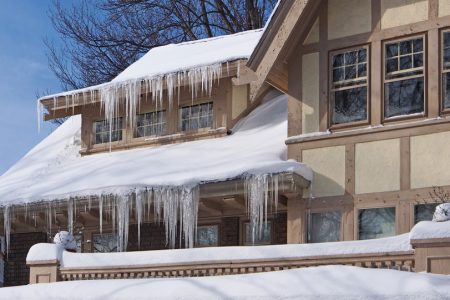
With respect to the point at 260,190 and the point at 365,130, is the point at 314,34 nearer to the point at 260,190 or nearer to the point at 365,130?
the point at 365,130

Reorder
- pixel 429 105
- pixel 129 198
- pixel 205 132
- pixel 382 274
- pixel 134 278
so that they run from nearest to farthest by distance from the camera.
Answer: pixel 382 274 → pixel 134 278 → pixel 429 105 → pixel 129 198 → pixel 205 132

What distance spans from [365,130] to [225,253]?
12.0ft

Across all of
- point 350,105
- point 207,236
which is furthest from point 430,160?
point 207,236

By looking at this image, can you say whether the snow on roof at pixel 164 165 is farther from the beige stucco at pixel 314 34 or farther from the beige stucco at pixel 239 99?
the beige stucco at pixel 314 34

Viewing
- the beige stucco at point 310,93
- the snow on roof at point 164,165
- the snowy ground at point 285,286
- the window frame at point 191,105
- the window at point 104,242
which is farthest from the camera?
the window at point 104,242

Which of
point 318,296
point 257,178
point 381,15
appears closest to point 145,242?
point 257,178

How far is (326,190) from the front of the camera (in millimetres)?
14789

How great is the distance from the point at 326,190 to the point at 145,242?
5.13 metres

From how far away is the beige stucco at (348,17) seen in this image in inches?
592

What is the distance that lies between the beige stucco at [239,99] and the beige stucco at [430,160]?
190 inches

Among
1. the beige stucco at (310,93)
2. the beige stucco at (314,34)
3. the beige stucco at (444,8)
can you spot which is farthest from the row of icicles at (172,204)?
the beige stucco at (444,8)

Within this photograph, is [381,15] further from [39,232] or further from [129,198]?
[39,232]

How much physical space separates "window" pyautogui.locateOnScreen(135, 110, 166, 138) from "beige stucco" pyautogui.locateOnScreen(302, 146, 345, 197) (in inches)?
185

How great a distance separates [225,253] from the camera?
1236 centimetres
